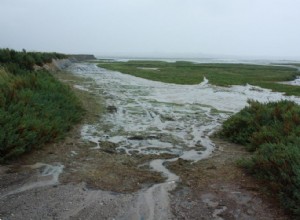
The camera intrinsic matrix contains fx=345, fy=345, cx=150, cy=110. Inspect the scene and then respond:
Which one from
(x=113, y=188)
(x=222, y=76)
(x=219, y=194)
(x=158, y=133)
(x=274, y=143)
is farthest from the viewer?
(x=222, y=76)

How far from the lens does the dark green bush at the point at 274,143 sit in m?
5.67

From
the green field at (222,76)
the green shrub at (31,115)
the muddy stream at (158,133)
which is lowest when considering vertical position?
the muddy stream at (158,133)

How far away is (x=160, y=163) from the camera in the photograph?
7938 mm

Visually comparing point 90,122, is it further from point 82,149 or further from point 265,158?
point 265,158

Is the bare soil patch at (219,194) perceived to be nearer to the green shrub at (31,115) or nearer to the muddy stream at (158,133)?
the muddy stream at (158,133)

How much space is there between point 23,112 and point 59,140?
1162mm

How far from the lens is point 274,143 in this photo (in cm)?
768

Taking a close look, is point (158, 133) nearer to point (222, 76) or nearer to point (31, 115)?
point (31, 115)

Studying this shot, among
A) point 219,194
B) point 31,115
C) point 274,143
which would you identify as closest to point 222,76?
point 274,143

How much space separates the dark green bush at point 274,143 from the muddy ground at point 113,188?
25cm

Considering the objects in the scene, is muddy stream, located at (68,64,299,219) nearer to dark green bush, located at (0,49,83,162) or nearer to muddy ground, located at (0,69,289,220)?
muddy ground, located at (0,69,289,220)

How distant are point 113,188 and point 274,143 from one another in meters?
3.80

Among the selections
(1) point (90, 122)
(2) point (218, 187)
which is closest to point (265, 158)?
(2) point (218, 187)

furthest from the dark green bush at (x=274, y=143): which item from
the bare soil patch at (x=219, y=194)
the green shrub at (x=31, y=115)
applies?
the green shrub at (x=31, y=115)
